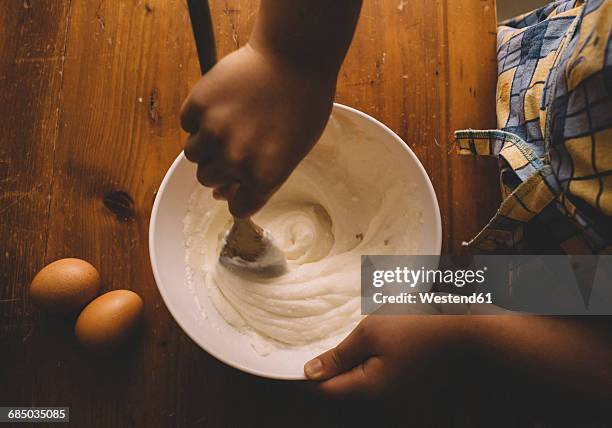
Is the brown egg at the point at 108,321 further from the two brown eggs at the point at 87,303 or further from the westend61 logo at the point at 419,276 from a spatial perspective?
the westend61 logo at the point at 419,276

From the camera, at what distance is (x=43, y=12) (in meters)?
0.74

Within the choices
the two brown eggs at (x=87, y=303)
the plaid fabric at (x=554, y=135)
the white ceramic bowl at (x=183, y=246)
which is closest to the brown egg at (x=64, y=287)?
the two brown eggs at (x=87, y=303)

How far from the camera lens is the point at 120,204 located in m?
0.69

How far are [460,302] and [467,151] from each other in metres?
0.23

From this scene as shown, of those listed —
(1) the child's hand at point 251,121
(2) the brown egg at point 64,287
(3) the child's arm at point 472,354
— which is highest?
(1) the child's hand at point 251,121

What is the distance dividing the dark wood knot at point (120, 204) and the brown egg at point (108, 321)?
0.40 feet

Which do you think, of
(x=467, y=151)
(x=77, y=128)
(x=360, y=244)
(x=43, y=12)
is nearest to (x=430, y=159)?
(x=467, y=151)

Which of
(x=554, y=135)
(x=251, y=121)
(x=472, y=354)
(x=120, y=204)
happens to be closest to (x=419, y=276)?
(x=472, y=354)

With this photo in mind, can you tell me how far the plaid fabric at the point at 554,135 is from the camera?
0.46 metres

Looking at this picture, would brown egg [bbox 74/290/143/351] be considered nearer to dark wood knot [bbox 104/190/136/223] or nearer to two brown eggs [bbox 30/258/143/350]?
two brown eggs [bbox 30/258/143/350]

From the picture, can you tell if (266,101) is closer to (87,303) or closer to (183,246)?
(183,246)

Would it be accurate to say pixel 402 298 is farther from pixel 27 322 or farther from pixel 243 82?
pixel 27 322

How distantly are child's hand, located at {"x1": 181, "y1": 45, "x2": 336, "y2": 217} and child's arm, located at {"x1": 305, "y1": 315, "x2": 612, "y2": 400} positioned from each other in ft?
0.86

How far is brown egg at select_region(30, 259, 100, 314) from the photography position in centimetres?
63
